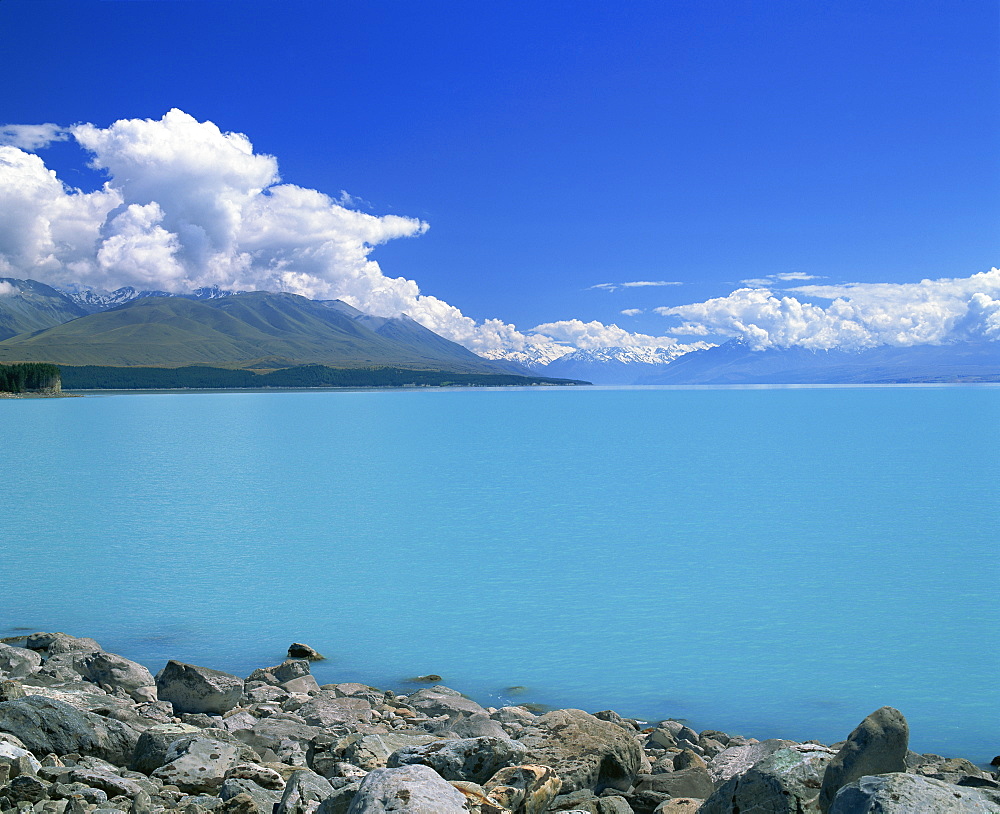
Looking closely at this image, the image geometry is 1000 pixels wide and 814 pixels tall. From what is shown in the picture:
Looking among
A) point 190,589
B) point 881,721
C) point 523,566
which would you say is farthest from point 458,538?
point 881,721

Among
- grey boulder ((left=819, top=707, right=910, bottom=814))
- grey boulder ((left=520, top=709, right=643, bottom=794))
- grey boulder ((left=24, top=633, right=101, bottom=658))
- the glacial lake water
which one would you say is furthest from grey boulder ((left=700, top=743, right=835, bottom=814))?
grey boulder ((left=24, top=633, right=101, bottom=658))

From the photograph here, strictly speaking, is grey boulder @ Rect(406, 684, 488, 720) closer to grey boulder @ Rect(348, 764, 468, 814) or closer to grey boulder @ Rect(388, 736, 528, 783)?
grey boulder @ Rect(388, 736, 528, 783)

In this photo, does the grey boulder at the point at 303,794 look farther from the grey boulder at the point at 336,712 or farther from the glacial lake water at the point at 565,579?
the glacial lake water at the point at 565,579

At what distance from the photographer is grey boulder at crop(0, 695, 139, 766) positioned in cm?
728

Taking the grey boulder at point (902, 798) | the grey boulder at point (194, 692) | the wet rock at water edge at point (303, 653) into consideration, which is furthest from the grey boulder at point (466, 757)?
the wet rock at water edge at point (303, 653)

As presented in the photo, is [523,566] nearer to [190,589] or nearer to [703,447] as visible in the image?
[190,589]

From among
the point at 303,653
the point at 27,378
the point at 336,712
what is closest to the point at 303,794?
the point at 336,712

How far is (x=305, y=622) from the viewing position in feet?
52.8

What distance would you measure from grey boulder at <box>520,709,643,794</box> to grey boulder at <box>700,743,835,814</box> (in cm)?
119

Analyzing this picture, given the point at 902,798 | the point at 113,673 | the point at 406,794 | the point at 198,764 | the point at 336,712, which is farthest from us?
the point at 113,673

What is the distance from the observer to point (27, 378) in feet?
512

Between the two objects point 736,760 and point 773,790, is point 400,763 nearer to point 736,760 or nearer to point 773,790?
point 773,790

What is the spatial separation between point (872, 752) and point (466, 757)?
3258 mm

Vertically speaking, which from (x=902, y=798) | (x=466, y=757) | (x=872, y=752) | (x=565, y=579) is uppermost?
(x=902, y=798)
